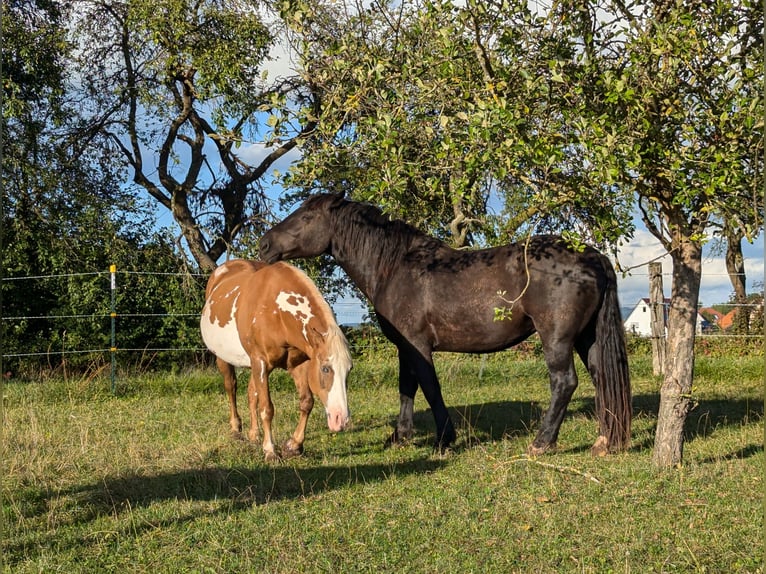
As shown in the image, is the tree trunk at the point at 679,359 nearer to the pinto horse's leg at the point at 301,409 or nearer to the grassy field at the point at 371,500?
the grassy field at the point at 371,500

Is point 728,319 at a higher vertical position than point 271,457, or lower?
higher

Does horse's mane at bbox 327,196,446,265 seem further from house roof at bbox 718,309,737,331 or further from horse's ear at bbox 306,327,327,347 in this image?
house roof at bbox 718,309,737,331

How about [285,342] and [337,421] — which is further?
[285,342]

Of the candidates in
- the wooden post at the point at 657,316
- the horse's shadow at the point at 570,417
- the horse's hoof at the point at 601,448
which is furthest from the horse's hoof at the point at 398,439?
the wooden post at the point at 657,316

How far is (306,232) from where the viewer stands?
775cm

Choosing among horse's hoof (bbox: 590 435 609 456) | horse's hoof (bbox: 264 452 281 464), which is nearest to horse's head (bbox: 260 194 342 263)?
horse's hoof (bbox: 264 452 281 464)

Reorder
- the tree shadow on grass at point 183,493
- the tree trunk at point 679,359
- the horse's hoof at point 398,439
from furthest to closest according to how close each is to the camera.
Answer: the horse's hoof at point 398,439, the tree trunk at point 679,359, the tree shadow on grass at point 183,493

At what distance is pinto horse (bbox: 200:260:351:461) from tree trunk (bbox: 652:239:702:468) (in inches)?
104

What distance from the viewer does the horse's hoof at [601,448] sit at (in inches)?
266

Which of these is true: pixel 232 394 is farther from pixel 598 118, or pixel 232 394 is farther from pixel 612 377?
pixel 598 118

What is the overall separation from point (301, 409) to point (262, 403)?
37 cm

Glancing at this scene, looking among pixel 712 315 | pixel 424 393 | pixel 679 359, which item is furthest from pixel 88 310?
pixel 712 315

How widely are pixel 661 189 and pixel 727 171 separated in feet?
3.54

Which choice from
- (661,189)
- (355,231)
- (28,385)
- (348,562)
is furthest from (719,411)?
(28,385)
